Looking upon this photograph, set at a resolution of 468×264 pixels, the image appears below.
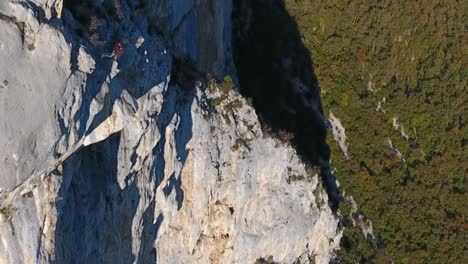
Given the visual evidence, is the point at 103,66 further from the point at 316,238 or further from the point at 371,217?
the point at 371,217

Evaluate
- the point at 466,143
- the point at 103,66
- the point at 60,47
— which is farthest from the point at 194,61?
the point at 466,143

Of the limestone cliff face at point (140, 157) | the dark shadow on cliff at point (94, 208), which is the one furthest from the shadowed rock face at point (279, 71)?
the dark shadow on cliff at point (94, 208)

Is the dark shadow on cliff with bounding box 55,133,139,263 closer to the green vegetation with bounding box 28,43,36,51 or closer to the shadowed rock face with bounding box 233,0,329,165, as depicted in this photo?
the green vegetation with bounding box 28,43,36,51

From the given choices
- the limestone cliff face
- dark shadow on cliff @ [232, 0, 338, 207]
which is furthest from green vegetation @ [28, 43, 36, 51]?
dark shadow on cliff @ [232, 0, 338, 207]

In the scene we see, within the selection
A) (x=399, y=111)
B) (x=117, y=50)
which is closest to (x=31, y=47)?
(x=117, y=50)

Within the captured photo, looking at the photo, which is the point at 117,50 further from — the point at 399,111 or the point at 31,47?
the point at 399,111

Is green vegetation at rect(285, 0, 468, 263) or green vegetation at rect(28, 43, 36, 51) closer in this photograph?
green vegetation at rect(28, 43, 36, 51)
